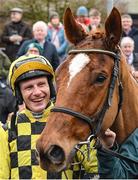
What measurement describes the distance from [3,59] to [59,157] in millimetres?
5257

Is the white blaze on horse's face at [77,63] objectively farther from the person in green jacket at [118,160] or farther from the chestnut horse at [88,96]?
the person in green jacket at [118,160]

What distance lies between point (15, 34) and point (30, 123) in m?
6.68

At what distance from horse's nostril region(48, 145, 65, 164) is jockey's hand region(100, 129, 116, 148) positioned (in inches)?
18.3

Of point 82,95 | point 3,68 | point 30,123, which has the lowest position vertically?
point 3,68

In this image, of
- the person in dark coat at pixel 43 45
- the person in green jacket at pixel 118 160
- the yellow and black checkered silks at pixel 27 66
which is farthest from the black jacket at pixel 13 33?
the person in green jacket at pixel 118 160

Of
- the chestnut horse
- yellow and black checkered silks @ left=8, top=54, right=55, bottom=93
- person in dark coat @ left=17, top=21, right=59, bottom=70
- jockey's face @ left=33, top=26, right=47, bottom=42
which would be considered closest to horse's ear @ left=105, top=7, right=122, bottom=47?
the chestnut horse

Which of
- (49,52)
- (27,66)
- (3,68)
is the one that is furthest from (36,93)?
(49,52)

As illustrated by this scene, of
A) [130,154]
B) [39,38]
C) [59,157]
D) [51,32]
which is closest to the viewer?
[59,157]

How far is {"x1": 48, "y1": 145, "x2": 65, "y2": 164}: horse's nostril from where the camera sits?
276 centimetres

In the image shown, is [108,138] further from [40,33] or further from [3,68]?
[40,33]

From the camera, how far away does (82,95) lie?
2.96 m

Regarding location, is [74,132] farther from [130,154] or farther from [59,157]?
[130,154]

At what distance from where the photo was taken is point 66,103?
2.93 meters

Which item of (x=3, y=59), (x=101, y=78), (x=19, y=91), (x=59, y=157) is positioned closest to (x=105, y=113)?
(x=101, y=78)
